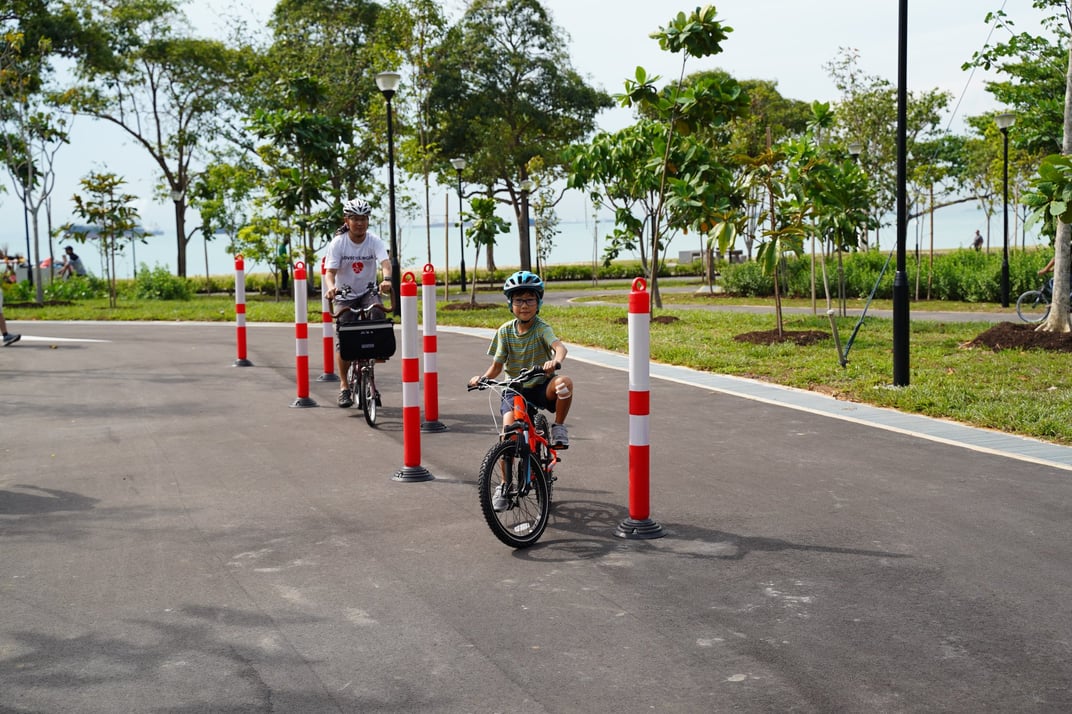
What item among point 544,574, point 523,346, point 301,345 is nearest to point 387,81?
point 301,345

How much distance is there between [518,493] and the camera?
634 centimetres

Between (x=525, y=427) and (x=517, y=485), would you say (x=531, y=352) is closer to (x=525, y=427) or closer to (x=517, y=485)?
(x=525, y=427)

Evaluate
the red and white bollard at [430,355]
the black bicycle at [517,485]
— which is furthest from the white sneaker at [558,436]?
the red and white bollard at [430,355]

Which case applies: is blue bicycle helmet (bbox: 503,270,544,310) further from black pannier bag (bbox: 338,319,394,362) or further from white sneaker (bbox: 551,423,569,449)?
black pannier bag (bbox: 338,319,394,362)

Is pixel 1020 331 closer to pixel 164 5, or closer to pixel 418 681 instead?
pixel 418 681

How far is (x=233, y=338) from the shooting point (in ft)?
66.8


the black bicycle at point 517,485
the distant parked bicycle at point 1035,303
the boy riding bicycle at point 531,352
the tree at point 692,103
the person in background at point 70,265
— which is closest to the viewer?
the black bicycle at point 517,485

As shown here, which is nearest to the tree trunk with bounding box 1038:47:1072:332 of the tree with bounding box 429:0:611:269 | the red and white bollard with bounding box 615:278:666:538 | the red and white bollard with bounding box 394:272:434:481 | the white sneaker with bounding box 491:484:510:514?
the red and white bollard with bounding box 394:272:434:481

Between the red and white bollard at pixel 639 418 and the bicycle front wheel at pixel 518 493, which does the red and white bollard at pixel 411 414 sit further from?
the red and white bollard at pixel 639 418

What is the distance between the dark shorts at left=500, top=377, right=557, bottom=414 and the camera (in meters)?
6.75

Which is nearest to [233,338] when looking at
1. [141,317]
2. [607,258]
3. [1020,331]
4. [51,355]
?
[51,355]

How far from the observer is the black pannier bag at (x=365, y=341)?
34.7 feet

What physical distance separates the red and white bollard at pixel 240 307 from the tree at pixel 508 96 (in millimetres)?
30740

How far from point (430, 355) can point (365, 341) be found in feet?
3.02
